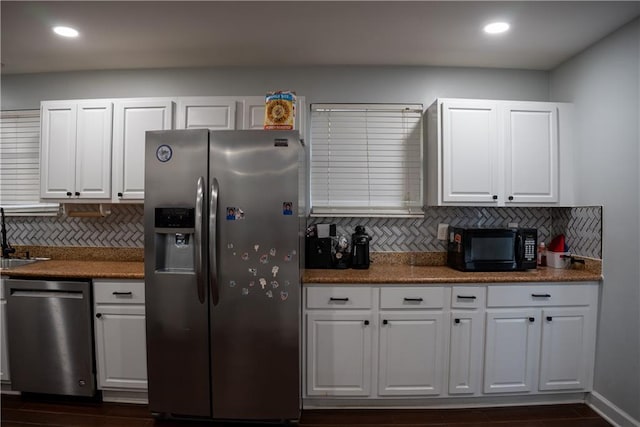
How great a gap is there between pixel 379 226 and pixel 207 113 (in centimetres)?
170

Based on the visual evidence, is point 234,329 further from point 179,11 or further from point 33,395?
point 179,11

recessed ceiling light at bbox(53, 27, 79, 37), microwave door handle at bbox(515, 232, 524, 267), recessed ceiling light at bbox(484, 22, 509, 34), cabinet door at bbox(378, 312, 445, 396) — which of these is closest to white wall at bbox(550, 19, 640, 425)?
microwave door handle at bbox(515, 232, 524, 267)

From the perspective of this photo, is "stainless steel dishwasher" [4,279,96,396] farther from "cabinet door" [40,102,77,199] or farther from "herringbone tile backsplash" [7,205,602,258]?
"cabinet door" [40,102,77,199]

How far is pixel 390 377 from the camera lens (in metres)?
2.10

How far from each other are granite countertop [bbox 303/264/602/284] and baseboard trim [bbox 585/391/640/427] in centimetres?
82

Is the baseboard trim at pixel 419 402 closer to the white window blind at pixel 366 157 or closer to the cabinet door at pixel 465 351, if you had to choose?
the cabinet door at pixel 465 351

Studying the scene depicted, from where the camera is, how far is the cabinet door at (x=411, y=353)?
2.08 metres

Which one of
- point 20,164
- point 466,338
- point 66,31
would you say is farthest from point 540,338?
point 20,164

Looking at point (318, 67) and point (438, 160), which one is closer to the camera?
point (438, 160)

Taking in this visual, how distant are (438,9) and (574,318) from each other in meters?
2.28

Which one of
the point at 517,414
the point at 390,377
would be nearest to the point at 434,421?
the point at 390,377

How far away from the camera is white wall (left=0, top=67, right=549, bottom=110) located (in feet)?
8.63

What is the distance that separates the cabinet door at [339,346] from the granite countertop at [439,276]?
A: 0.24 metres

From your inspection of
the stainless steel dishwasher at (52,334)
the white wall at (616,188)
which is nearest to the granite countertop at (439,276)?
the white wall at (616,188)
